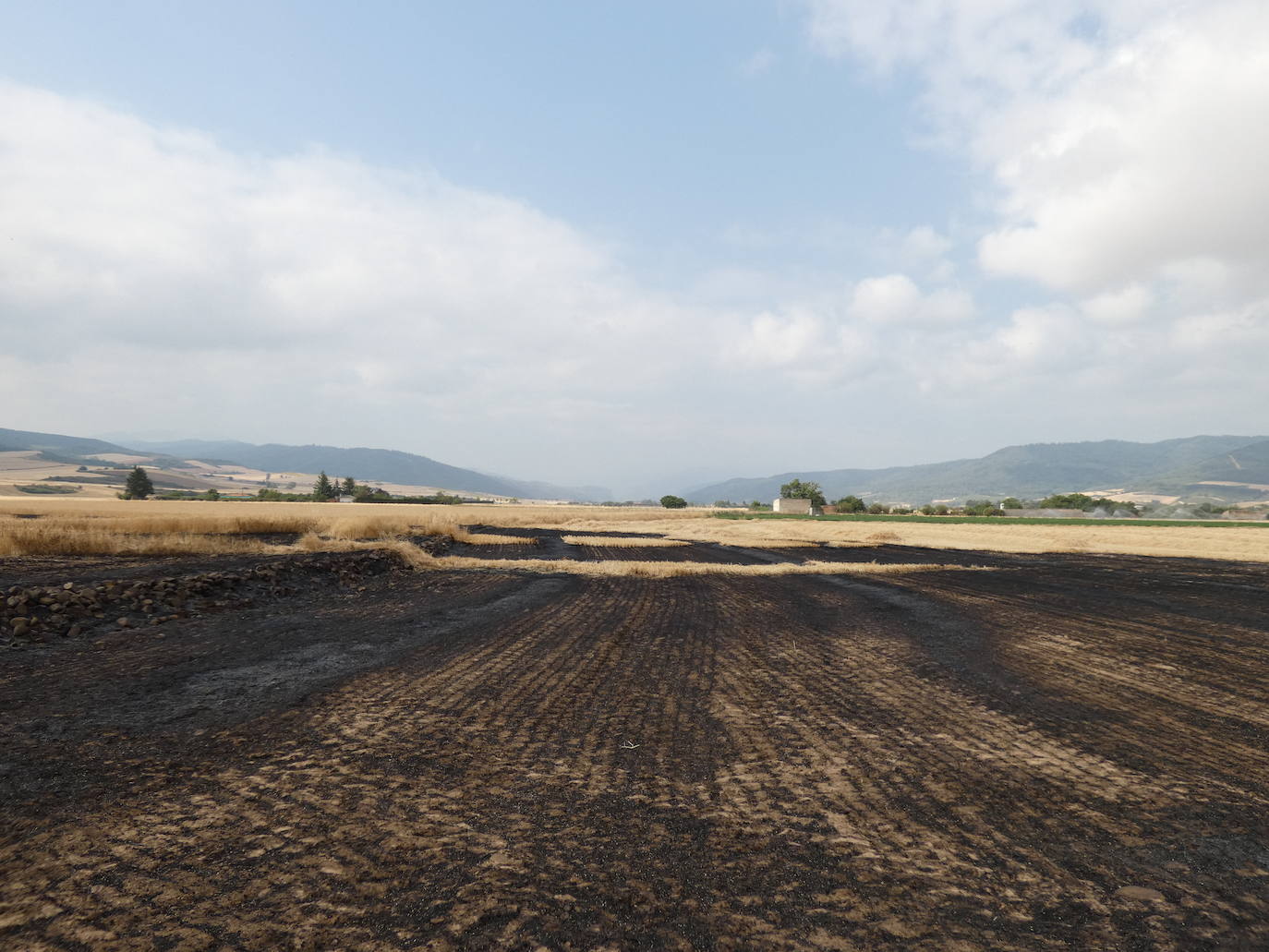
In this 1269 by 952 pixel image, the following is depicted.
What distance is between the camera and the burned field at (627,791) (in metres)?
3.33

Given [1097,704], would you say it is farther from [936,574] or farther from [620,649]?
[936,574]

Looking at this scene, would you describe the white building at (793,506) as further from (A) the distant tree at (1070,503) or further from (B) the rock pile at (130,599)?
(B) the rock pile at (130,599)

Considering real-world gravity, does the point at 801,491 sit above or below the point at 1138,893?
above

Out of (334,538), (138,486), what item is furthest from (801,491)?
(138,486)

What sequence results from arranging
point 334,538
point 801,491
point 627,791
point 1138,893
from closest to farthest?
1. point 1138,893
2. point 627,791
3. point 334,538
4. point 801,491

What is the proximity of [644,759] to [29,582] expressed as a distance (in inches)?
605

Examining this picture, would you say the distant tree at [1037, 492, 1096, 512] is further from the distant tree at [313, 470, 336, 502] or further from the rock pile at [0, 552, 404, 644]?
the rock pile at [0, 552, 404, 644]

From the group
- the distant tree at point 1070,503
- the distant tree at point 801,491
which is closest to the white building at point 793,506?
the distant tree at point 801,491

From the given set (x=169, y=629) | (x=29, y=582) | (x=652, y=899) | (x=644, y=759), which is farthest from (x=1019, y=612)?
(x=29, y=582)

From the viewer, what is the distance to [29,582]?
13195 mm

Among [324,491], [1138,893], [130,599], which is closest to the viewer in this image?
[1138,893]

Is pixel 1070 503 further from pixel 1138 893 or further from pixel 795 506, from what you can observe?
pixel 1138 893

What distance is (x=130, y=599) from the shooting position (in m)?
11.7

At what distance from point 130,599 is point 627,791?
11.9 m
